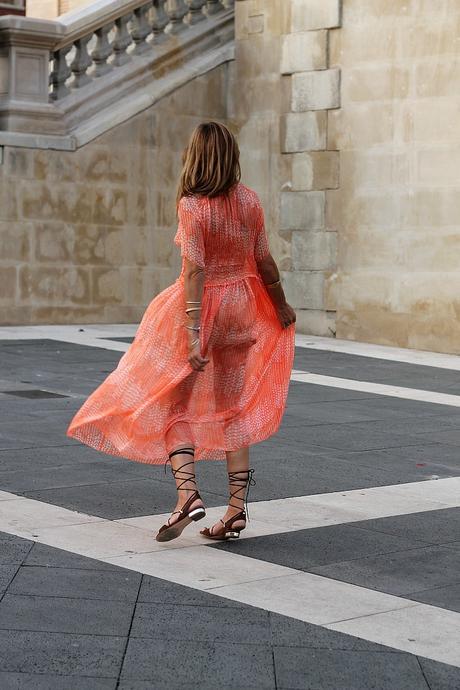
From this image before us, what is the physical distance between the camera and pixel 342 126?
1703cm

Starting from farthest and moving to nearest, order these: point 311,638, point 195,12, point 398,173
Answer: point 195,12 → point 398,173 → point 311,638

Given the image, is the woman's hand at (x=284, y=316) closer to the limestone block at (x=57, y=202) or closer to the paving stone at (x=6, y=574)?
the paving stone at (x=6, y=574)

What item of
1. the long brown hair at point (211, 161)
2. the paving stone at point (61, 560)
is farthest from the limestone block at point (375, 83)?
the paving stone at point (61, 560)

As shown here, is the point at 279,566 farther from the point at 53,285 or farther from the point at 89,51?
the point at 89,51

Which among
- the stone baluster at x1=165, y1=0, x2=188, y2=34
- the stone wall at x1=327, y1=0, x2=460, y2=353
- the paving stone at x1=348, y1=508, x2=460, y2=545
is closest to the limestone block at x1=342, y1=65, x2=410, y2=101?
the stone wall at x1=327, y1=0, x2=460, y2=353

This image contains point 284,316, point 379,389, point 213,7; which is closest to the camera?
point 284,316

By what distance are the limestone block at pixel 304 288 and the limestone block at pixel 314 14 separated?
3067 millimetres

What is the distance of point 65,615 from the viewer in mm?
4945

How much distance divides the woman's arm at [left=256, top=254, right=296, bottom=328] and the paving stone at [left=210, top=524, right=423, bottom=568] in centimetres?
101

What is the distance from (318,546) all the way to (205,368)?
3.14ft

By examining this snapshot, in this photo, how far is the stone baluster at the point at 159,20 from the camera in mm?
17877

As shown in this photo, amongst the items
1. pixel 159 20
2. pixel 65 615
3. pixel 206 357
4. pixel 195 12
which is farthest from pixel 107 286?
pixel 65 615

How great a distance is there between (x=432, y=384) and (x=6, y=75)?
6.81m

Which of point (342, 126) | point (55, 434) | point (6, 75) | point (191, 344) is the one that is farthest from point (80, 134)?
point (191, 344)
